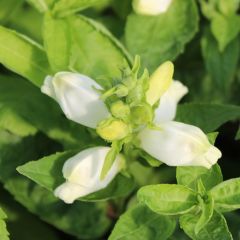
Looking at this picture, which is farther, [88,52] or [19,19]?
[19,19]

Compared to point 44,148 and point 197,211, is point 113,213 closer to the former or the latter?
point 44,148

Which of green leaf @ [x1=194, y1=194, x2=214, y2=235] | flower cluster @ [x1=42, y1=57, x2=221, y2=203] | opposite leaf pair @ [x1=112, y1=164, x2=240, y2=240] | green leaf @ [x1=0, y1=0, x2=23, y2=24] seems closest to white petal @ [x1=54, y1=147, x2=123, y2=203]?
flower cluster @ [x1=42, y1=57, x2=221, y2=203]

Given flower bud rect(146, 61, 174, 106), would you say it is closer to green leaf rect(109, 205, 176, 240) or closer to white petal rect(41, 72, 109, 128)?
white petal rect(41, 72, 109, 128)

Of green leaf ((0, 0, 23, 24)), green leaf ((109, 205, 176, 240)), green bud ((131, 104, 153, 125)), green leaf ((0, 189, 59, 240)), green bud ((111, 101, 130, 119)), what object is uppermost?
green bud ((111, 101, 130, 119))

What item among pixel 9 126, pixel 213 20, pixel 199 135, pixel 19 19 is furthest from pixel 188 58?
pixel 199 135

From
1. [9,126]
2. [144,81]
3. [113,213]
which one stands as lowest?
[113,213]

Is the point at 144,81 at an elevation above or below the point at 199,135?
above

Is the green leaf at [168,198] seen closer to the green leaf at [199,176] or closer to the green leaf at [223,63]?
the green leaf at [199,176]
